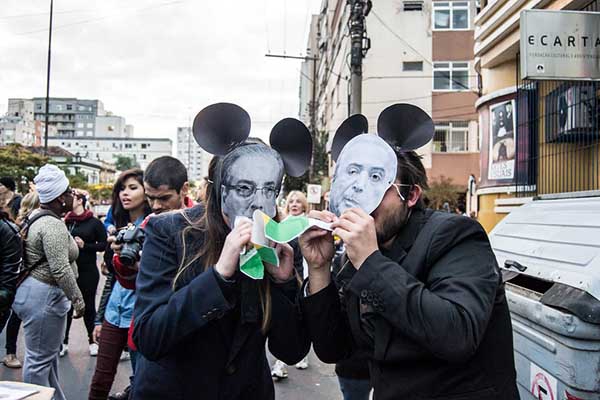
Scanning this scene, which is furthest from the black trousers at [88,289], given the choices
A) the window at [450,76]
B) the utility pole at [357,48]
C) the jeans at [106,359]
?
the window at [450,76]

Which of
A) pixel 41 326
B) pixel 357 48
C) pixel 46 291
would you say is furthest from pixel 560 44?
pixel 357 48

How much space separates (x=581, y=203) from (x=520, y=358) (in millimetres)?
1011

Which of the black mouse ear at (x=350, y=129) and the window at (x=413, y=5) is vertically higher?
the window at (x=413, y=5)

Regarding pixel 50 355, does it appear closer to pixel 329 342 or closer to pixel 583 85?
pixel 329 342

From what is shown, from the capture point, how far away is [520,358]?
2.24 meters

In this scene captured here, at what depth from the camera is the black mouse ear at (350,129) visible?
6.61 ft

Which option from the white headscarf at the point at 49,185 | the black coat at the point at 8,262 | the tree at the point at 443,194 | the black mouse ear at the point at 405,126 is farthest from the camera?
the tree at the point at 443,194

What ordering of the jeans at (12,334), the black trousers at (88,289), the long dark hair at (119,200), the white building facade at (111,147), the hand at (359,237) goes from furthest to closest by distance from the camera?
the white building facade at (111,147), the black trousers at (88,289), the jeans at (12,334), the long dark hair at (119,200), the hand at (359,237)

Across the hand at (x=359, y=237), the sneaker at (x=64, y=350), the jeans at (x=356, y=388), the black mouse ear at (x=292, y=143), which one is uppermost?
the black mouse ear at (x=292, y=143)

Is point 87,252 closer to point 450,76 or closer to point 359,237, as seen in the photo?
point 359,237

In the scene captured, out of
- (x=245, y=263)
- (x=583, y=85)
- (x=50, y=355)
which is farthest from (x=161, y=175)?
(x=583, y=85)

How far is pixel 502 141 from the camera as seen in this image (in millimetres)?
8344

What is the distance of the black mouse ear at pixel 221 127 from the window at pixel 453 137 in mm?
24175

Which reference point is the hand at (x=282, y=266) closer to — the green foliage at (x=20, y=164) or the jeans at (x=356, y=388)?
the jeans at (x=356, y=388)
